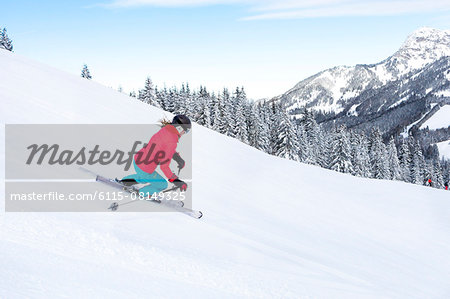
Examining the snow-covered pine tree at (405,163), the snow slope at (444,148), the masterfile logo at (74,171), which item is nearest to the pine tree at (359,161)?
the snow-covered pine tree at (405,163)

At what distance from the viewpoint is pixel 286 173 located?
14.8 meters

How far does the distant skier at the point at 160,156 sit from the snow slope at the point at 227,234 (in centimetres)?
80

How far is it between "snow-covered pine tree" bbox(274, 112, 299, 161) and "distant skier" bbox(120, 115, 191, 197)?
142 feet

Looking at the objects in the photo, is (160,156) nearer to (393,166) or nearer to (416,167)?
(393,166)

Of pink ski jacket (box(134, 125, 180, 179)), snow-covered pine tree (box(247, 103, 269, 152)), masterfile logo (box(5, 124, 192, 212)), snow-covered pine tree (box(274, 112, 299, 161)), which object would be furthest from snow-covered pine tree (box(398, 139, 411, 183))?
pink ski jacket (box(134, 125, 180, 179))

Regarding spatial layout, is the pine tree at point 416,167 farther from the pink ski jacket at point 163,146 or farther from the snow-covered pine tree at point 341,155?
the pink ski jacket at point 163,146

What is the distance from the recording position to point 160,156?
6711mm

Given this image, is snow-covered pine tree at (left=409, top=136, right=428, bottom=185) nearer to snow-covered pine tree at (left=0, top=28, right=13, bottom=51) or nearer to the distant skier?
the distant skier

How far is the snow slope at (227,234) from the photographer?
403 centimetres

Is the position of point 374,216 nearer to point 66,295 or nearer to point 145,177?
point 145,177

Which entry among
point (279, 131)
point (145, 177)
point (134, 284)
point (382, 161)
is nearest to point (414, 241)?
point (145, 177)

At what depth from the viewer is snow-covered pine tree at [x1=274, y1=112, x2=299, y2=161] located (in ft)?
162

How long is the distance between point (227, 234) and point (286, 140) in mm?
43797

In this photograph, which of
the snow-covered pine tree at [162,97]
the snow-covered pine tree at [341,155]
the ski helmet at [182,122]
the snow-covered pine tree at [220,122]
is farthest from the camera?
the snow-covered pine tree at [162,97]
